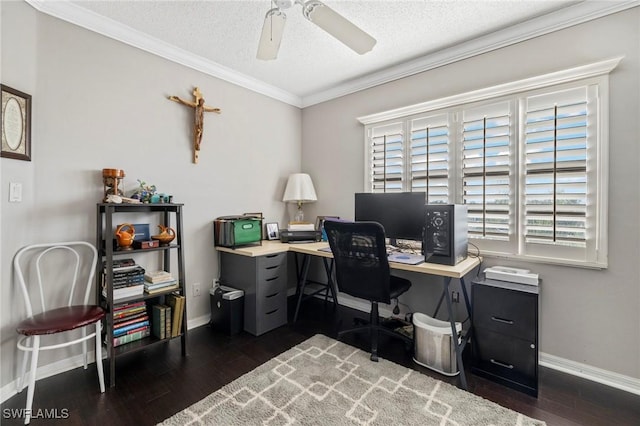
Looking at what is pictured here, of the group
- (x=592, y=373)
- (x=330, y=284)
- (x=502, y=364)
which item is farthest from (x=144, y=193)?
(x=592, y=373)

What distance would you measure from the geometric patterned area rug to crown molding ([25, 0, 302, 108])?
8.66 feet

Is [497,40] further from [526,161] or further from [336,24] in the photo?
[336,24]

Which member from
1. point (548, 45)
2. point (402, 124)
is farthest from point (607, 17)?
point (402, 124)

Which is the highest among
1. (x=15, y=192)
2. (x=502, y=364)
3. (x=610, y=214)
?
(x=15, y=192)

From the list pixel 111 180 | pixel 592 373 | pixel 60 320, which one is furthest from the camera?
pixel 111 180

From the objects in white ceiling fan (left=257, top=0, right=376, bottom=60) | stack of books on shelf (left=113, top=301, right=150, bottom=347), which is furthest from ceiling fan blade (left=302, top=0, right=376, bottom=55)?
stack of books on shelf (left=113, top=301, right=150, bottom=347)

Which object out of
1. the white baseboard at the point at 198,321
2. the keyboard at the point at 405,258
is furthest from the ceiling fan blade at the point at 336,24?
the white baseboard at the point at 198,321

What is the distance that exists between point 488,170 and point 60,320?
A: 3114 millimetres

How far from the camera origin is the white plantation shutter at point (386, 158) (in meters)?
2.87

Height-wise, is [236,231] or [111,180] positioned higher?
[111,180]

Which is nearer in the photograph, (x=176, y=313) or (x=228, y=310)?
(x=176, y=313)

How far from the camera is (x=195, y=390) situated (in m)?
1.81

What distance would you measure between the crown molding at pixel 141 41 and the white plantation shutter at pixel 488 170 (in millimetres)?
2205

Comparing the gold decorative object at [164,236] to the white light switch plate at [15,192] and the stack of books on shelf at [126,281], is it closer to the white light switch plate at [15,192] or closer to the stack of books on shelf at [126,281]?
the stack of books on shelf at [126,281]
